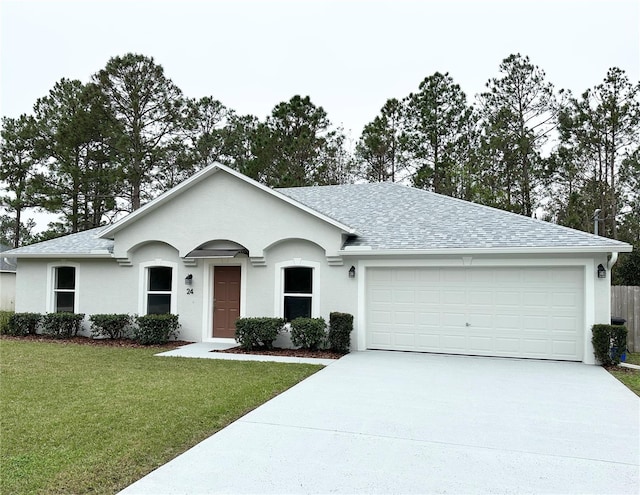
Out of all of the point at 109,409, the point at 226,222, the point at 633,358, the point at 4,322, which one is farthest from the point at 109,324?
the point at 633,358

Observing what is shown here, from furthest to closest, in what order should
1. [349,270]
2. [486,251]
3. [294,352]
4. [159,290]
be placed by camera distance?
[159,290], [349,270], [294,352], [486,251]

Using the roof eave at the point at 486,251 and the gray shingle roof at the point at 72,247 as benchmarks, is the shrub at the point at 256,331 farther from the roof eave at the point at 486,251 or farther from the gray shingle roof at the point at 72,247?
the gray shingle roof at the point at 72,247

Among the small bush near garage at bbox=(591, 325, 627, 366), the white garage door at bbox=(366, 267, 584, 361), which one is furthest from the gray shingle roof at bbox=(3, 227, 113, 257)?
the small bush near garage at bbox=(591, 325, 627, 366)

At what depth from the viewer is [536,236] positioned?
10.8 m

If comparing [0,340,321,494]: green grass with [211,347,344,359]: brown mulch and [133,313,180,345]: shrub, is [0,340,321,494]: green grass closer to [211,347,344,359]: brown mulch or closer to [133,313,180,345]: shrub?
[211,347,344,359]: brown mulch

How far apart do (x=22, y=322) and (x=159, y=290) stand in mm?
4473

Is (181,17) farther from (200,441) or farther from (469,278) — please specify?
(200,441)

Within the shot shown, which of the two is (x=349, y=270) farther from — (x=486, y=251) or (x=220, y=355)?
(x=220, y=355)

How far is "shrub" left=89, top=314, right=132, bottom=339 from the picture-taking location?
1299cm

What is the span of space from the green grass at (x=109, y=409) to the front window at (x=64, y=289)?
12.9ft

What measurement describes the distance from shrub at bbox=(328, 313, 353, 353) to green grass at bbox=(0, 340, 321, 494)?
5.66 ft

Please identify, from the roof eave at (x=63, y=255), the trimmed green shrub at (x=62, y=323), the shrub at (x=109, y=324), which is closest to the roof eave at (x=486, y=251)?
the shrub at (x=109, y=324)

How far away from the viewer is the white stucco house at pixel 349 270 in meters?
10.5

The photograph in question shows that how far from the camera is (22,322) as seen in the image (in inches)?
551
